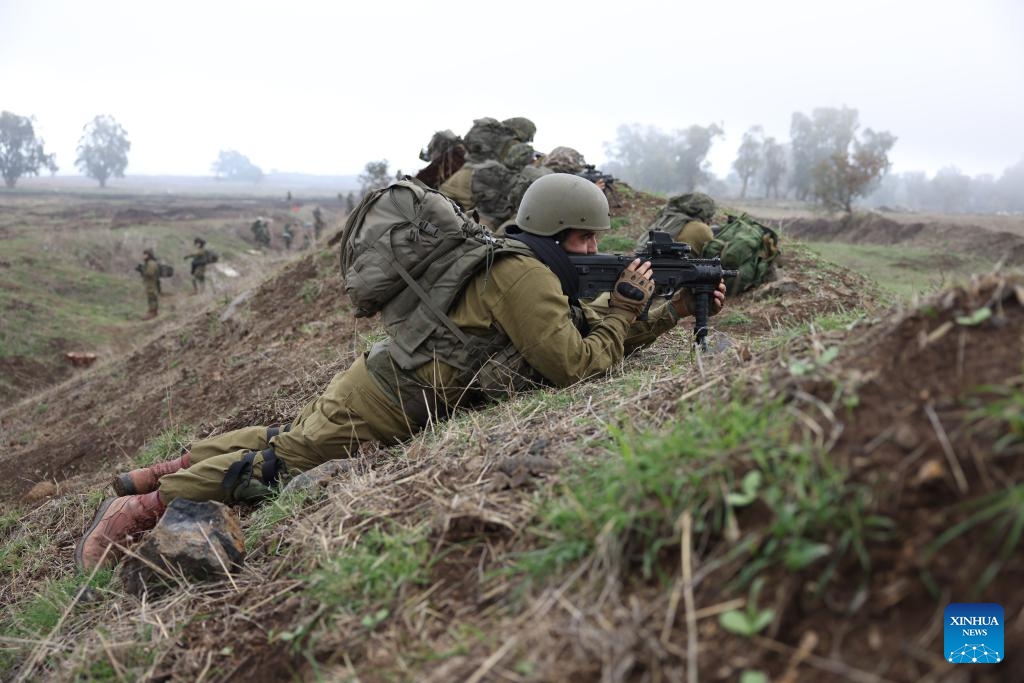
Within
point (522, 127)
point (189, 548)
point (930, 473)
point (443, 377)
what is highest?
point (522, 127)

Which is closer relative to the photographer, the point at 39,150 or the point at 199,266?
the point at 199,266

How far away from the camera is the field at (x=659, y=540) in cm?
142

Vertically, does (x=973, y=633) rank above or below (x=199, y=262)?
above

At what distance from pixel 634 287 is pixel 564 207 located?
57 centimetres

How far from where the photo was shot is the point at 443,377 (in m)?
3.61

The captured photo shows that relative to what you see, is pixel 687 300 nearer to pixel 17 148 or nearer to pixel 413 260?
pixel 413 260

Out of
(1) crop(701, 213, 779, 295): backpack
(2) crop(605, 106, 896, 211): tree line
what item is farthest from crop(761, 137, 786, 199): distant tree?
(1) crop(701, 213, 779, 295): backpack

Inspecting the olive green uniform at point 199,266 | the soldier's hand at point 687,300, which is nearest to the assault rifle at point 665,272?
the soldier's hand at point 687,300

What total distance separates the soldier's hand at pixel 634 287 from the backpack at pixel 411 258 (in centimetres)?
75

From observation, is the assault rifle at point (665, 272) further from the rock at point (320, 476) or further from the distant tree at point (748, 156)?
the distant tree at point (748, 156)

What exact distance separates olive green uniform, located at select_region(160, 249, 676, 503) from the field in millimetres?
→ 145

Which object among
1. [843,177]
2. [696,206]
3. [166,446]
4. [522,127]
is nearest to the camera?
[166,446]

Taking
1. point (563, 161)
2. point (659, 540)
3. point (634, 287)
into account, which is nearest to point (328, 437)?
point (634, 287)

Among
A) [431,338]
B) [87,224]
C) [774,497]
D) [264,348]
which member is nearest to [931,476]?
[774,497]
